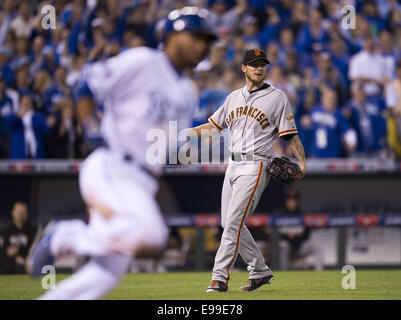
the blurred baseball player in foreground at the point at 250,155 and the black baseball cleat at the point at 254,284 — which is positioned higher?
the blurred baseball player in foreground at the point at 250,155

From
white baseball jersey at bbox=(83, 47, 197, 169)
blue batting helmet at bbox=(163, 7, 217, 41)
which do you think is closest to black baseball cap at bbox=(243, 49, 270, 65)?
blue batting helmet at bbox=(163, 7, 217, 41)

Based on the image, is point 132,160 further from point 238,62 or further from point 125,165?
point 238,62

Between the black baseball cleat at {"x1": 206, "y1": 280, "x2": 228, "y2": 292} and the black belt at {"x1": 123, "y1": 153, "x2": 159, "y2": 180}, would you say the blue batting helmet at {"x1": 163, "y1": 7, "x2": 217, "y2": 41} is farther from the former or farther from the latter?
the black baseball cleat at {"x1": 206, "y1": 280, "x2": 228, "y2": 292}

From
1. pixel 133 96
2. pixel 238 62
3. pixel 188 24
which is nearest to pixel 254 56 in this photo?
pixel 188 24

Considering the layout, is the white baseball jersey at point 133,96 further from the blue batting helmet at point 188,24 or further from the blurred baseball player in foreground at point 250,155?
the blurred baseball player in foreground at point 250,155

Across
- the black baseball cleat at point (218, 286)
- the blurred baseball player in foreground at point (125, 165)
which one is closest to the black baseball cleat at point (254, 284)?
the black baseball cleat at point (218, 286)

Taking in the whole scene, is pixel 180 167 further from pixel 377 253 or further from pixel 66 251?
pixel 66 251
